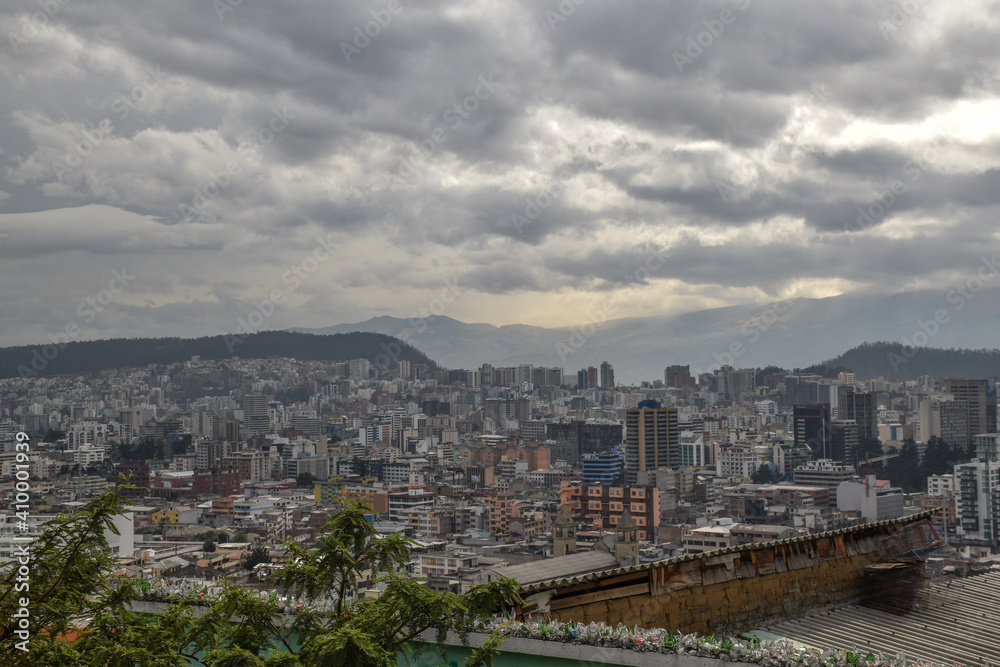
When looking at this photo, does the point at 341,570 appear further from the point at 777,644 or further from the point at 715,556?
the point at 715,556

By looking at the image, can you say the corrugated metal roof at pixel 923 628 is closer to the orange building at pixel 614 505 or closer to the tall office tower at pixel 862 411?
the orange building at pixel 614 505

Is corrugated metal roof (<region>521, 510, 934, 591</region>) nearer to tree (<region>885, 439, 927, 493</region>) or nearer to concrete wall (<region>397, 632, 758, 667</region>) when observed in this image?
concrete wall (<region>397, 632, 758, 667</region>)

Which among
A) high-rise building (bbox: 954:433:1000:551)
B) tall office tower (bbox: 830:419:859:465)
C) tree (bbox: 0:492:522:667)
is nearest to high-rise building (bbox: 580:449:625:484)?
tall office tower (bbox: 830:419:859:465)

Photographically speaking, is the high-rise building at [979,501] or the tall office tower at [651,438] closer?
the high-rise building at [979,501]

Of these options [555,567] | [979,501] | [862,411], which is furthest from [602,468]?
[555,567]

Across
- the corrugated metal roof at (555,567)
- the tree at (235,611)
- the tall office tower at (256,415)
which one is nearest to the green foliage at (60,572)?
the tree at (235,611)

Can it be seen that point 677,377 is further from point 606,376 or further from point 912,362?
point 912,362
